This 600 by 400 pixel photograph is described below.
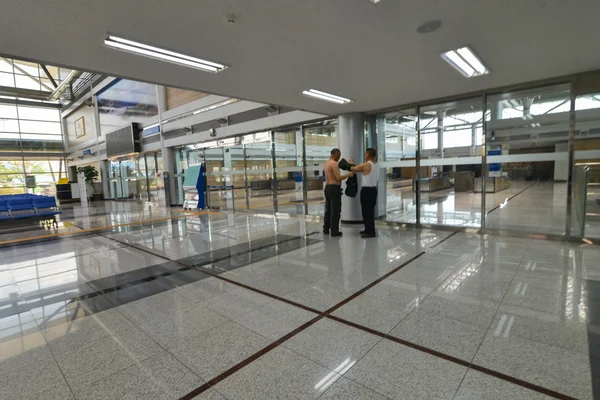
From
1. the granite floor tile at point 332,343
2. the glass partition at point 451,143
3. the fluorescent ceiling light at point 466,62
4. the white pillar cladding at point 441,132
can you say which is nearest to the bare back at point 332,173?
the glass partition at point 451,143

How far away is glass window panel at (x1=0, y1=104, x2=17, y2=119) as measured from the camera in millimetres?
20328

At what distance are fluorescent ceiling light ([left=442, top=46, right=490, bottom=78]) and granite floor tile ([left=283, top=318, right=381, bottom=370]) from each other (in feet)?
10.5

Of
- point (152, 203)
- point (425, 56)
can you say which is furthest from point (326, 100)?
point (152, 203)

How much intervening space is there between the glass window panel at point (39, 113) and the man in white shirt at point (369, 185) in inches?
1057

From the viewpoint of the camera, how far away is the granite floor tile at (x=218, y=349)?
1920 mm

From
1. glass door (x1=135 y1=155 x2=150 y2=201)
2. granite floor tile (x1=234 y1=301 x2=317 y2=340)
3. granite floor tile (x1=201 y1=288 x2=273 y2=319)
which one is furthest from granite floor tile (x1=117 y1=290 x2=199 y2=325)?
glass door (x1=135 y1=155 x2=150 y2=201)

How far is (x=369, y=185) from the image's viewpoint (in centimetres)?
536

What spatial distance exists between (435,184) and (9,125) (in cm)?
2789

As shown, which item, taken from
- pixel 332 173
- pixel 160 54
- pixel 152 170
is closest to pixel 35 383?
pixel 160 54

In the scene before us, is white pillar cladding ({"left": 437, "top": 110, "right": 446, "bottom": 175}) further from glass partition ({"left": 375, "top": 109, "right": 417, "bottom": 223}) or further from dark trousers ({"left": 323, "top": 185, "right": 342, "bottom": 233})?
dark trousers ({"left": 323, "top": 185, "right": 342, "bottom": 233})

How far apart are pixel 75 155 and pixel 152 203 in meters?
12.3

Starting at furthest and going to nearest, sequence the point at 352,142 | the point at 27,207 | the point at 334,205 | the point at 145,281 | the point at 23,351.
Answer: the point at 27,207
the point at 352,142
the point at 334,205
the point at 145,281
the point at 23,351

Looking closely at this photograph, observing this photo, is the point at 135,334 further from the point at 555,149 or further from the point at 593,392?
the point at 555,149

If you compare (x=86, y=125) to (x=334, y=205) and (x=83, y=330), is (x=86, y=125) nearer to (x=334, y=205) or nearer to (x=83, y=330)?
(x=334, y=205)
